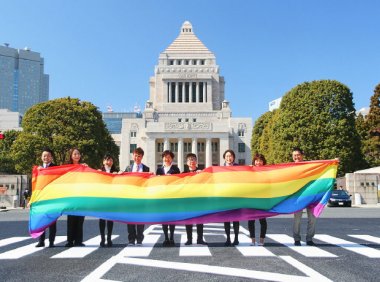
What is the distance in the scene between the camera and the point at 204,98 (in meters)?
103

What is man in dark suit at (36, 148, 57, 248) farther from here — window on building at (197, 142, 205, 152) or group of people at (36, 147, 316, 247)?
window on building at (197, 142, 205, 152)

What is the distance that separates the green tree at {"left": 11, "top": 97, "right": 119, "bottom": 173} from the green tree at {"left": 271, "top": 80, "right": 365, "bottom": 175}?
21461 millimetres

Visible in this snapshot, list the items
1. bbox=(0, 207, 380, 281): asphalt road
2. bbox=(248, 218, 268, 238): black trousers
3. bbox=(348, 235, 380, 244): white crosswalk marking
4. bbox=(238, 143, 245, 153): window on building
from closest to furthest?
bbox=(0, 207, 380, 281): asphalt road
bbox=(248, 218, 268, 238): black trousers
bbox=(348, 235, 380, 244): white crosswalk marking
bbox=(238, 143, 245, 153): window on building

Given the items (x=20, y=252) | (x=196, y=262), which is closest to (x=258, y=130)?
(x=20, y=252)

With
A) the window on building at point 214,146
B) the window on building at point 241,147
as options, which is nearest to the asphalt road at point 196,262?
the window on building at point 241,147

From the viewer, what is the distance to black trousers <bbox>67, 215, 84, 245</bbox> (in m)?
10.2

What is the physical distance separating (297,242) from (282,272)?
363 centimetres

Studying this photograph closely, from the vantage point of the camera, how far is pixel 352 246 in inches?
386

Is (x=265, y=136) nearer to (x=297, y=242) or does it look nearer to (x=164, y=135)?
(x=164, y=135)

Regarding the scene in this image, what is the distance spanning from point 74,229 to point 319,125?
4060 cm

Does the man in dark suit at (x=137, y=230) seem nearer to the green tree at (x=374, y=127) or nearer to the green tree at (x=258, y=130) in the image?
the green tree at (x=374, y=127)

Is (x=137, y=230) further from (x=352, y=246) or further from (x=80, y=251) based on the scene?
(x=352, y=246)

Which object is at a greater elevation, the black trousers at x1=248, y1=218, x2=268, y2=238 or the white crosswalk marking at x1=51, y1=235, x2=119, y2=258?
the black trousers at x1=248, y1=218, x2=268, y2=238

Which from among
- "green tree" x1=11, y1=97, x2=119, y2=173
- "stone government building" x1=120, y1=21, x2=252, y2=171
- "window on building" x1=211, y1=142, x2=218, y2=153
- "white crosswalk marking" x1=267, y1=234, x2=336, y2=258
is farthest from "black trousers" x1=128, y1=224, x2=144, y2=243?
"window on building" x1=211, y1=142, x2=218, y2=153
